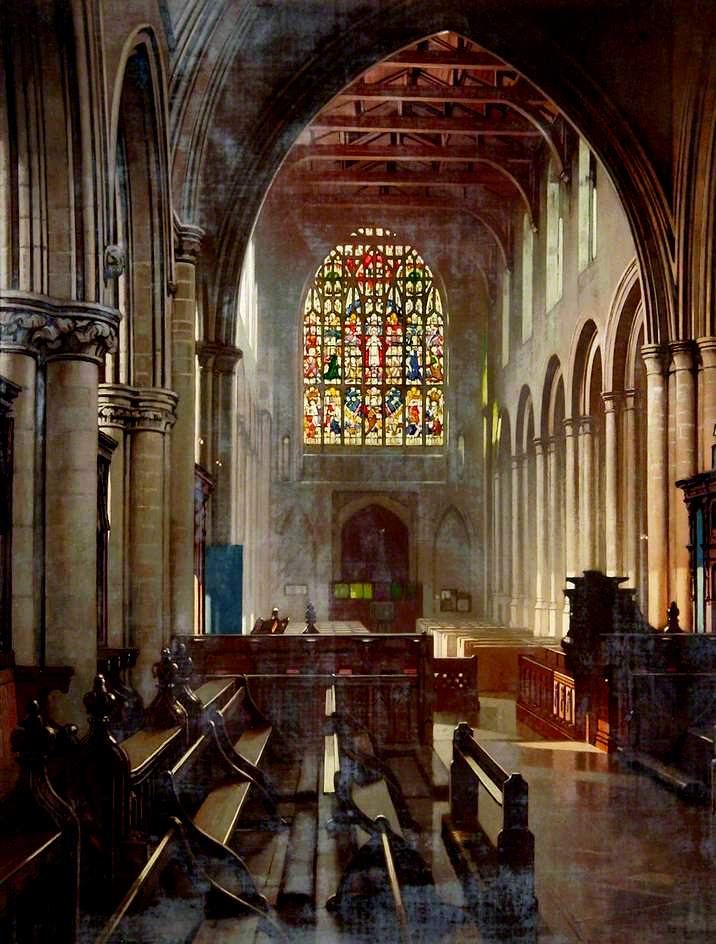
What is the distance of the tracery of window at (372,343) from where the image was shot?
2795 centimetres

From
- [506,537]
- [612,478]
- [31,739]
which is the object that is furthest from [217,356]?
[506,537]

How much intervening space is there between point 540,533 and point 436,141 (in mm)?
7961

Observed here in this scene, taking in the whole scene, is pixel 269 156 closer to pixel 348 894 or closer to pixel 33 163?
pixel 33 163

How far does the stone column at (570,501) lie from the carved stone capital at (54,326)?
539 inches

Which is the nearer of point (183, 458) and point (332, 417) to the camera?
point (183, 458)

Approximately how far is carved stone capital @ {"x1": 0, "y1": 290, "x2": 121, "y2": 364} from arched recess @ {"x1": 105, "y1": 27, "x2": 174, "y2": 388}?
2.94 meters

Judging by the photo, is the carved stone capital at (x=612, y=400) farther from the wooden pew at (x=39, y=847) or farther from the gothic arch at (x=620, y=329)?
the wooden pew at (x=39, y=847)

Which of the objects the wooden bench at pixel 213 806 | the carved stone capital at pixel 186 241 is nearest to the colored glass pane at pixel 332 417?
the carved stone capital at pixel 186 241

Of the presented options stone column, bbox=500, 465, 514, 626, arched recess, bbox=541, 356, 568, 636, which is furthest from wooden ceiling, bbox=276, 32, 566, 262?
stone column, bbox=500, 465, 514, 626

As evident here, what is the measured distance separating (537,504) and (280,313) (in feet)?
29.3

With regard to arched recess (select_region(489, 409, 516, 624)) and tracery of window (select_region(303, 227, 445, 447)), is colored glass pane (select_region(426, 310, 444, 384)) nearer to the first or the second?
tracery of window (select_region(303, 227, 445, 447))

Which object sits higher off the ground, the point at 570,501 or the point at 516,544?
the point at 570,501

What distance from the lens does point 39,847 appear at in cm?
349

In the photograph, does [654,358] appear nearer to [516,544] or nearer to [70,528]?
[70,528]
